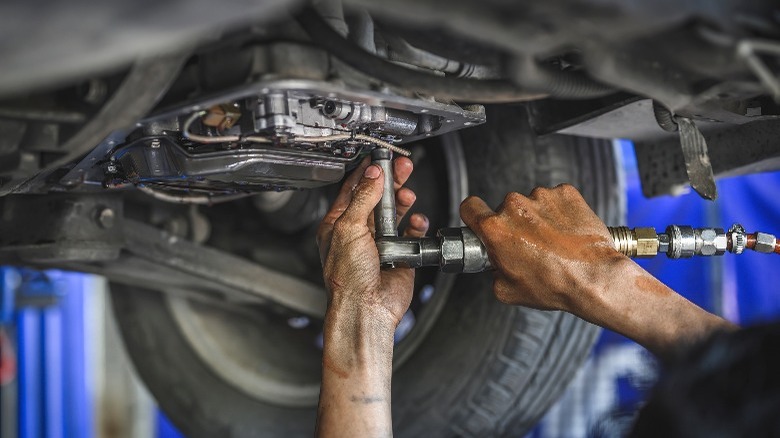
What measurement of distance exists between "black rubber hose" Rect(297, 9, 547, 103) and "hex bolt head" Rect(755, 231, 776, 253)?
1.49 ft

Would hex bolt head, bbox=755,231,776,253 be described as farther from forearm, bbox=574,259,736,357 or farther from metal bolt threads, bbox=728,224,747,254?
forearm, bbox=574,259,736,357

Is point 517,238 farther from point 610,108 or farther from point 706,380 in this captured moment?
point 706,380

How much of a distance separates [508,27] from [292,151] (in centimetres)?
43

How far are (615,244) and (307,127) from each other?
0.44 meters

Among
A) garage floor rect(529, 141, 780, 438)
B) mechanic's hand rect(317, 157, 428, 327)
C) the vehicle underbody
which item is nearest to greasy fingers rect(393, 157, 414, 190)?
mechanic's hand rect(317, 157, 428, 327)

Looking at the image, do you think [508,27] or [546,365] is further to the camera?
[546,365]

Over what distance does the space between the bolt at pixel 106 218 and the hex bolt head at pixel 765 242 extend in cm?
99

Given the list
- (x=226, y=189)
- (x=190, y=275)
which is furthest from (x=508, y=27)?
(x=190, y=275)

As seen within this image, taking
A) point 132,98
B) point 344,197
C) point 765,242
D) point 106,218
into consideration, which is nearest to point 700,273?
point 765,242

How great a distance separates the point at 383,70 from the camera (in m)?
0.72

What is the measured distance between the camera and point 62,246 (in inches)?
49.6

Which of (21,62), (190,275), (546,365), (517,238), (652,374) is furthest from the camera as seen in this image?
(190,275)

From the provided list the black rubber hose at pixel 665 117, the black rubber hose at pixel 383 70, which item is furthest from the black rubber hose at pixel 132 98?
the black rubber hose at pixel 665 117

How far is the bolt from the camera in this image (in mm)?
1303
